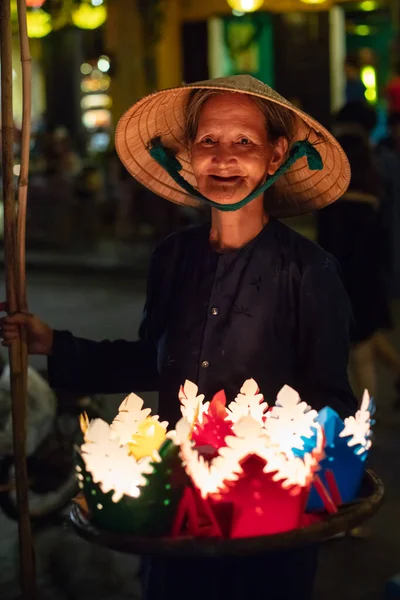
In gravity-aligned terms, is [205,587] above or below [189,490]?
below

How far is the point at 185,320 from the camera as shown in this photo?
→ 2719 mm

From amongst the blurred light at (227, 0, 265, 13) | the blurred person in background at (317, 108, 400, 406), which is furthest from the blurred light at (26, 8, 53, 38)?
the blurred person in background at (317, 108, 400, 406)

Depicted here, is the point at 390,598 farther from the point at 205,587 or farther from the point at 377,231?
the point at 377,231

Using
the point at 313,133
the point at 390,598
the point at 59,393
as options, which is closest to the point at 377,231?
the point at 59,393

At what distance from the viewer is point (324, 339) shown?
2.54 m

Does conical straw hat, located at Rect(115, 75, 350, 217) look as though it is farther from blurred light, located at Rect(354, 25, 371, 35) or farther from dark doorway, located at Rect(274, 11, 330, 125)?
blurred light, located at Rect(354, 25, 371, 35)

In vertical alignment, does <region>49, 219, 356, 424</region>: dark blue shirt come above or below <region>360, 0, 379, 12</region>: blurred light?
below

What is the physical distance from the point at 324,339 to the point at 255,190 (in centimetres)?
39

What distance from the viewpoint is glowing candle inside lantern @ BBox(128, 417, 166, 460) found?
215 centimetres

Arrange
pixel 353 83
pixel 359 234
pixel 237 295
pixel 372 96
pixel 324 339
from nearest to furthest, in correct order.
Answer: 1. pixel 324 339
2. pixel 237 295
3. pixel 359 234
4. pixel 353 83
5. pixel 372 96

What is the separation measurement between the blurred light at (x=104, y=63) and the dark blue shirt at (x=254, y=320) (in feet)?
57.3

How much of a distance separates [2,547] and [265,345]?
294cm

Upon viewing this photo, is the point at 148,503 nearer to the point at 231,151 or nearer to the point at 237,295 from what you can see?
the point at 237,295

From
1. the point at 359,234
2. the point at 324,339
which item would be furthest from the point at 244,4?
the point at 324,339
